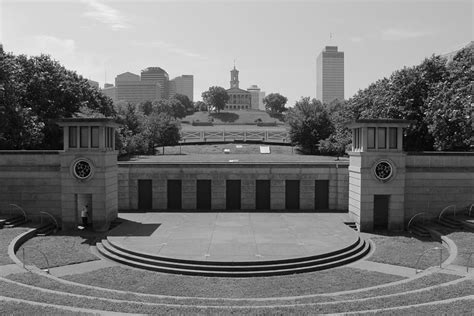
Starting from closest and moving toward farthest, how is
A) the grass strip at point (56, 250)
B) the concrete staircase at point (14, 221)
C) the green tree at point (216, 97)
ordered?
the grass strip at point (56, 250)
the concrete staircase at point (14, 221)
the green tree at point (216, 97)

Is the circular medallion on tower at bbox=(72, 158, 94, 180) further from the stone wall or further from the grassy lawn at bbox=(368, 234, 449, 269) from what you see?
the grassy lawn at bbox=(368, 234, 449, 269)

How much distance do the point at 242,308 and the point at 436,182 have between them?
22339 millimetres

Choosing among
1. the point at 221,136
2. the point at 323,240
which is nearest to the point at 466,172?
the point at 323,240

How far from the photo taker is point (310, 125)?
77500 mm

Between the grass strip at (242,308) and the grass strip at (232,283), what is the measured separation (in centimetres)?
342

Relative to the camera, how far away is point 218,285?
66.2 ft

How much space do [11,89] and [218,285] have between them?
3096 centimetres

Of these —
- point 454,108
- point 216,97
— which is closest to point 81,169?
point 454,108

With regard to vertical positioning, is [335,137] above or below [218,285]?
above

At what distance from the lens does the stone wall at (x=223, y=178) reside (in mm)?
38469

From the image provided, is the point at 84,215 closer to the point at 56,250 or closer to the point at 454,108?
the point at 56,250

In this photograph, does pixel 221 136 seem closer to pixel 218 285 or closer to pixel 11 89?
pixel 11 89

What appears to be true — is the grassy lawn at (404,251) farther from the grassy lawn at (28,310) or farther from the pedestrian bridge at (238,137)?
the pedestrian bridge at (238,137)

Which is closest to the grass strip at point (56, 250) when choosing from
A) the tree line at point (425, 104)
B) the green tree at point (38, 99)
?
the green tree at point (38, 99)
